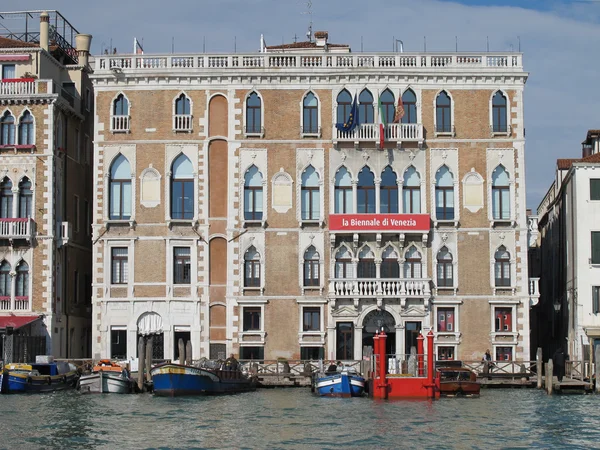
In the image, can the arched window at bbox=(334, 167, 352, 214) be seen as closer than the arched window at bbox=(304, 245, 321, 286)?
No

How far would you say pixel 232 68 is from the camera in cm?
5172

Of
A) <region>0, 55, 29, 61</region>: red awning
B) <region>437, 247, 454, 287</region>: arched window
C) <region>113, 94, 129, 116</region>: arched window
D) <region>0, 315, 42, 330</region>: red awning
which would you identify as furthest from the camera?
<region>0, 55, 29, 61</region>: red awning

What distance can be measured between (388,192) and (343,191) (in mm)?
1837

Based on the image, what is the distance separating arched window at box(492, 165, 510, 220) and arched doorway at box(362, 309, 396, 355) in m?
6.16

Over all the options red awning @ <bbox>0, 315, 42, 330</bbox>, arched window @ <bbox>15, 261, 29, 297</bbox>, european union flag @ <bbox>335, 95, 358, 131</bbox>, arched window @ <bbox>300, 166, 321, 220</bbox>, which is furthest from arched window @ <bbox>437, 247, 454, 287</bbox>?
arched window @ <bbox>15, 261, 29, 297</bbox>

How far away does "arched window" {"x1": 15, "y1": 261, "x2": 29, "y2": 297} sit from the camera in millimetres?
51219

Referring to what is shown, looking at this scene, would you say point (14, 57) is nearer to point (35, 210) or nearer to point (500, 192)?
point (35, 210)

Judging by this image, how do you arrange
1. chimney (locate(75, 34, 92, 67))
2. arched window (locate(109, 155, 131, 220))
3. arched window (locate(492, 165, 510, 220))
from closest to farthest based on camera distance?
arched window (locate(492, 165, 510, 220)) < arched window (locate(109, 155, 131, 220)) < chimney (locate(75, 34, 92, 67))

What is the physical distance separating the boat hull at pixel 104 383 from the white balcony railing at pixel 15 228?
27.7 ft

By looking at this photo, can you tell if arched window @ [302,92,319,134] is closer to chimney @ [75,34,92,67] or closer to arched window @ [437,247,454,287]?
arched window @ [437,247,454,287]

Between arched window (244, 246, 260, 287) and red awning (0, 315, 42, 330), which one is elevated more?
arched window (244, 246, 260, 287)

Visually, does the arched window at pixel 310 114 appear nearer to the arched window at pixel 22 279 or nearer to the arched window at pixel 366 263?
the arched window at pixel 366 263

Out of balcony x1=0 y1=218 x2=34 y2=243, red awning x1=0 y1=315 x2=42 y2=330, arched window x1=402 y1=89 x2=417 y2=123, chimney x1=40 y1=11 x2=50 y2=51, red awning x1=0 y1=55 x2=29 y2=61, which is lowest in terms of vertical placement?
red awning x1=0 y1=315 x2=42 y2=330

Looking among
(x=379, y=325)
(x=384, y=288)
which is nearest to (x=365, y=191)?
(x=384, y=288)
